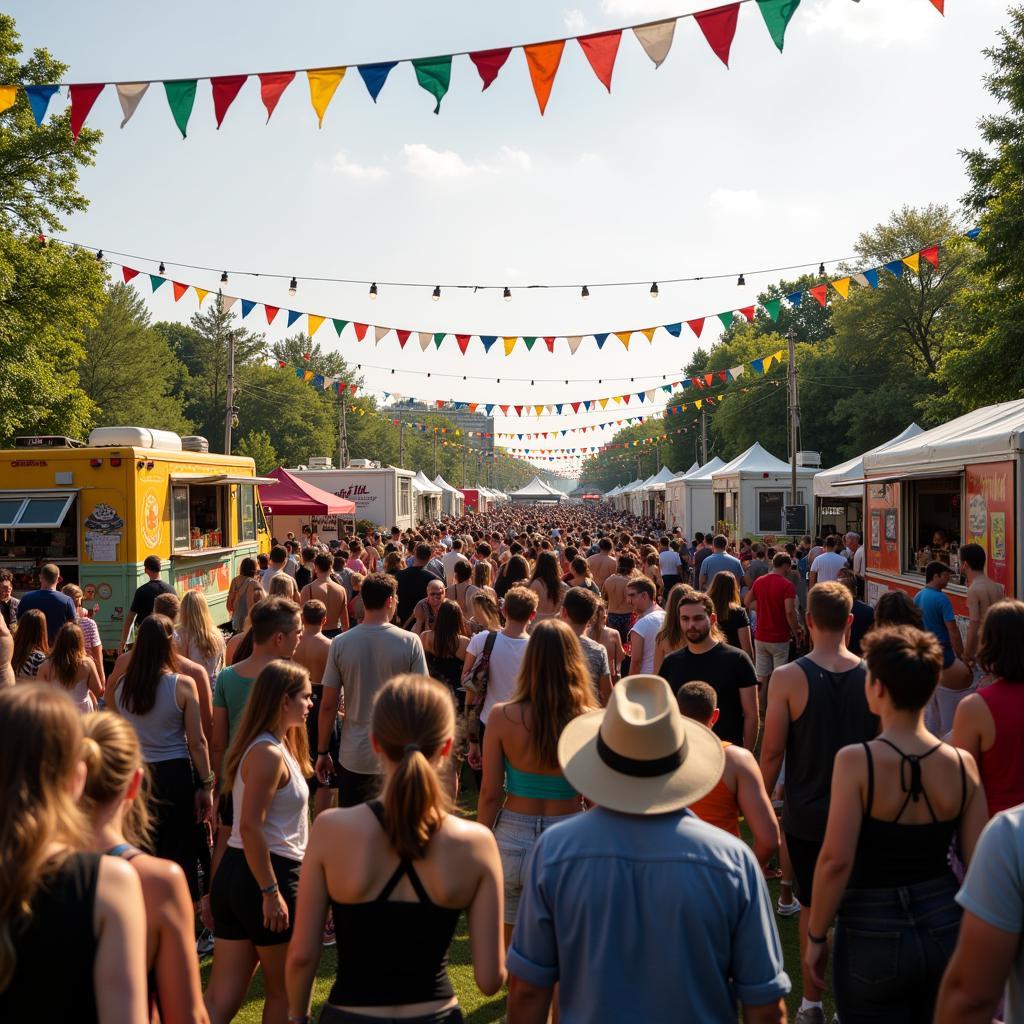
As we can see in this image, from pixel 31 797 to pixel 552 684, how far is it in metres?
2.26

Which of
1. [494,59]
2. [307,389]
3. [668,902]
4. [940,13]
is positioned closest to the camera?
[668,902]

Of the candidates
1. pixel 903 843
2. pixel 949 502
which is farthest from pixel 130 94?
pixel 949 502

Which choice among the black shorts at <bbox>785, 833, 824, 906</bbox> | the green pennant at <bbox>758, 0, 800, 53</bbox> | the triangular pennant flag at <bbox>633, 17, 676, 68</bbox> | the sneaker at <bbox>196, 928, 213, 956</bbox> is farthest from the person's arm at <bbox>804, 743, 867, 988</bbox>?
the triangular pennant flag at <bbox>633, 17, 676, 68</bbox>

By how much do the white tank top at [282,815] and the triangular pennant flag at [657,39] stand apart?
7322 mm

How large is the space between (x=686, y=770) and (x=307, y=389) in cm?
6645

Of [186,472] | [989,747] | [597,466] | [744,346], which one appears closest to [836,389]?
[744,346]

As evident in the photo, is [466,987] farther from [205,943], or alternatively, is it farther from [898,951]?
[898,951]

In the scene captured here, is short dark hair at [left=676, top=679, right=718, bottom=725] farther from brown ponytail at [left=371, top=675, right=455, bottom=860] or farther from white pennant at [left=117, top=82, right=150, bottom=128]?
white pennant at [left=117, top=82, right=150, bottom=128]

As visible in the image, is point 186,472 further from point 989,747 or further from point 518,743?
point 989,747

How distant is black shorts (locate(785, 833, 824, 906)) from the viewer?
424 centimetres

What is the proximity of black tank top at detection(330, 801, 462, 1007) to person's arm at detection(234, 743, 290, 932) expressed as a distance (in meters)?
1.14

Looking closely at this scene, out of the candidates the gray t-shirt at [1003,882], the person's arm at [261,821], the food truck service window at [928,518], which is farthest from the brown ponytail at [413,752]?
the food truck service window at [928,518]

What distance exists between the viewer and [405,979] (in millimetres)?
2416

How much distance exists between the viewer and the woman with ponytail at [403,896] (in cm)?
241
